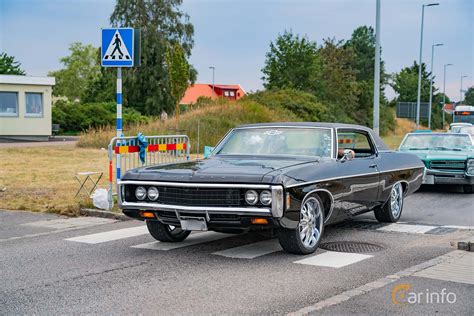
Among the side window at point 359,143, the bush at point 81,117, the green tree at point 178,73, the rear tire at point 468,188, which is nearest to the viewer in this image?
the side window at point 359,143

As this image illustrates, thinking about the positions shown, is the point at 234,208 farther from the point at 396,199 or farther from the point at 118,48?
the point at 118,48

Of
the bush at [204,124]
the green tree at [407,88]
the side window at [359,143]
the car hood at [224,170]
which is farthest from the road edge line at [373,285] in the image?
the green tree at [407,88]

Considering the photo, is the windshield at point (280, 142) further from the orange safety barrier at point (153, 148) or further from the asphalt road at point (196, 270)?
the orange safety barrier at point (153, 148)

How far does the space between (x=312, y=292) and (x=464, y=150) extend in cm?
1152

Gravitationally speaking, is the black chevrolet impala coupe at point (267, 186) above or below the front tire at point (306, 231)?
above

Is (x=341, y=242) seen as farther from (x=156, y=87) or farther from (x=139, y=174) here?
(x=156, y=87)

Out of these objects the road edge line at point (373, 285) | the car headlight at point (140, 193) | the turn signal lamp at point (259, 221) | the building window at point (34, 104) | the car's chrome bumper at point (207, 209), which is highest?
the building window at point (34, 104)

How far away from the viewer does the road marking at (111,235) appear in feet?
30.6

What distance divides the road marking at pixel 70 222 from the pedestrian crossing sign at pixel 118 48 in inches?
107

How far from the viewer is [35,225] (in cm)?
1074

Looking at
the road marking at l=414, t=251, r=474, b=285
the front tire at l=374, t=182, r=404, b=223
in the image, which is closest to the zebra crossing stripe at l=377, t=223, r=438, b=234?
the front tire at l=374, t=182, r=404, b=223

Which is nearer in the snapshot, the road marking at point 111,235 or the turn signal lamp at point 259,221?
the turn signal lamp at point 259,221

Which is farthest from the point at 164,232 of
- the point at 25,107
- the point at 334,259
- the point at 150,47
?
the point at 150,47

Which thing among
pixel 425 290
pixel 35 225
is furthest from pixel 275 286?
pixel 35 225
